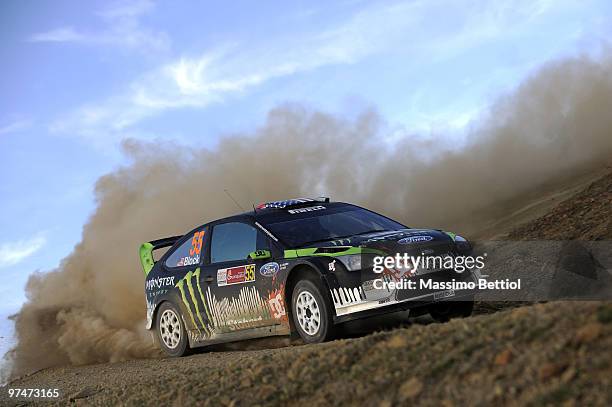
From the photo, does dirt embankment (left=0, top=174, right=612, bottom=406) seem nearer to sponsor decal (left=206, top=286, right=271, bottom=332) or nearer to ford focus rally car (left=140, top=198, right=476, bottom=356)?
ford focus rally car (left=140, top=198, right=476, bottom=356)

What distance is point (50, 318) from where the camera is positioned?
1797 cm

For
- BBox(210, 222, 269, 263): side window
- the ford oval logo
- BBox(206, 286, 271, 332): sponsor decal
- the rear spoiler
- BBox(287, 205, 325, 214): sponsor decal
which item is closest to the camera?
the ford oval logo

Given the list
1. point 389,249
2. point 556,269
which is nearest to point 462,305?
point 389,249

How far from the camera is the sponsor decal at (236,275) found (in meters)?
8.64

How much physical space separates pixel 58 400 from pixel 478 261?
4.13 meters

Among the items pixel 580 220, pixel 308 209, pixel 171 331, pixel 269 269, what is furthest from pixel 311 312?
pixel 580 220

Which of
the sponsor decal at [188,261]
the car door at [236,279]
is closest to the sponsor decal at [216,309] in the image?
the car door at [236,279]

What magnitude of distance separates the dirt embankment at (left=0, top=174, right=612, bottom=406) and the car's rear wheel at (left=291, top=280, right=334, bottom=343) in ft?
4.62

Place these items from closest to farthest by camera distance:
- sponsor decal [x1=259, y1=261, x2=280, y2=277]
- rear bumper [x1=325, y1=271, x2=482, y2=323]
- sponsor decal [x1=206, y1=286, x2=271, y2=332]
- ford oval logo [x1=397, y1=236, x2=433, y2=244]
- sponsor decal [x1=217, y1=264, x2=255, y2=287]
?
rear bumper [x1=325, y1=271, x2=482, y2=323] < ford oval logo [x1=397, y1=236, x2=433, y2=244] < sponsor decal [x1=259, y1=261, x2=280, y2=277] < sponsor decal [x1=206, y1=286, x2=271, y2=332] < sponsor decal [x1=217, y1=264, x2=255, y2=287]

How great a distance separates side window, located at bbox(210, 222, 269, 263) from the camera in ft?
28.8

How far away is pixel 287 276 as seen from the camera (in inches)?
320

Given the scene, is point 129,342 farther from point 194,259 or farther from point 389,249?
point 389,249

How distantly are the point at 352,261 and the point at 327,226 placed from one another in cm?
120

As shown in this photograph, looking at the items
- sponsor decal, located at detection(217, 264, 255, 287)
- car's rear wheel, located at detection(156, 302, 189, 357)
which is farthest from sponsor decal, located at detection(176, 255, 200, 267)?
sponsor decal, located at detection(217, 264, 255, 287)
